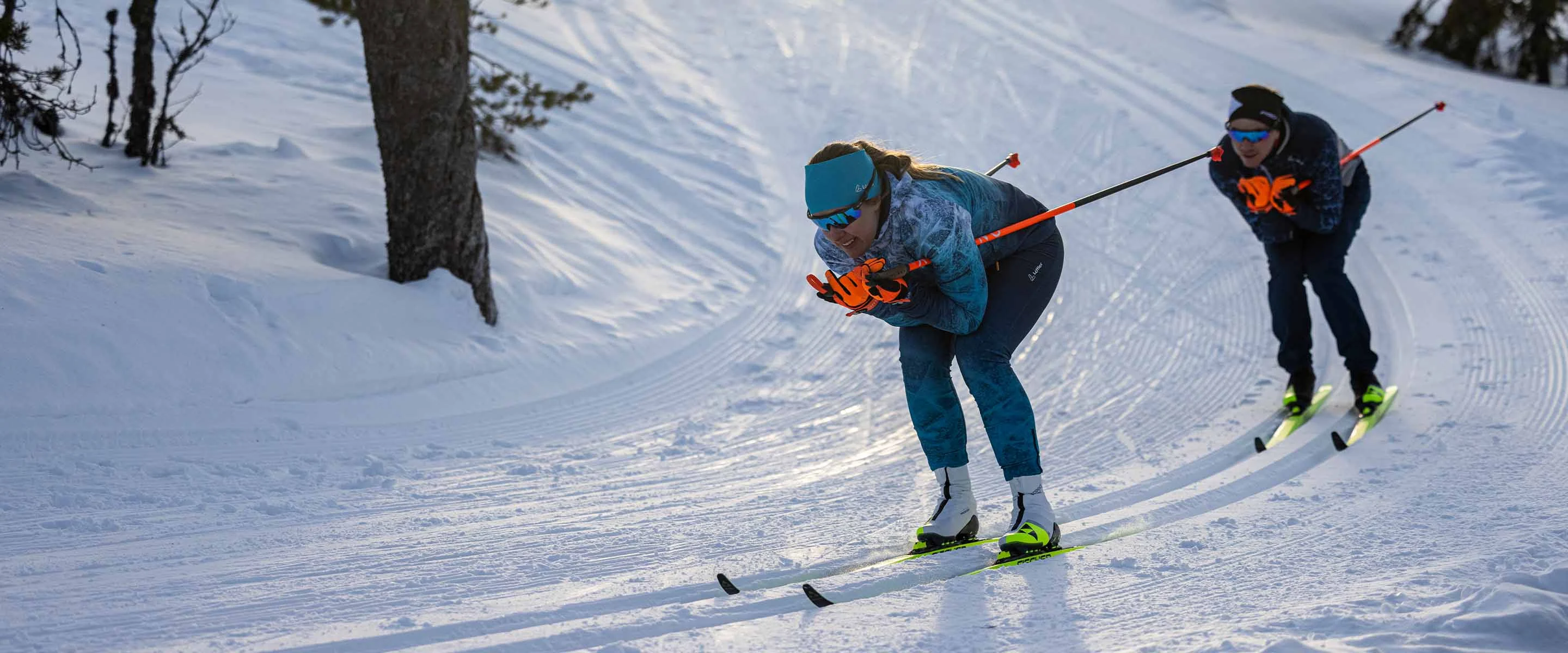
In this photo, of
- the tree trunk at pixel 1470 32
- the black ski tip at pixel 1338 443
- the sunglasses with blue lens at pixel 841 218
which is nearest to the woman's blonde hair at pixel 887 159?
the sunglasses with blue lens at pixel 841 218

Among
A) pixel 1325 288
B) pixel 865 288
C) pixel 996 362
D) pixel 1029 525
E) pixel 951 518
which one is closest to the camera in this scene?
pixel 865 288

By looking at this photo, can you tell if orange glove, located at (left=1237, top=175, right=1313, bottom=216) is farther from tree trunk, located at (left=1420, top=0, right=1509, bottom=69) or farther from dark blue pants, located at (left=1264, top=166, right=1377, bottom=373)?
tree trunk, located at (left=1420, top=0, right=1509, bottom=69)

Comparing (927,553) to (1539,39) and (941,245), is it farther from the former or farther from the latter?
(1539,39)

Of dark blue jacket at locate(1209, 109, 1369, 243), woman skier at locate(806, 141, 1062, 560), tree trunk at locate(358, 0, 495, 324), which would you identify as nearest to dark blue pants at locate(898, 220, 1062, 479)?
woman skier at locate(806, 141, 1062, 560)

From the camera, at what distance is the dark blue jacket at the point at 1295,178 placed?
511 cm

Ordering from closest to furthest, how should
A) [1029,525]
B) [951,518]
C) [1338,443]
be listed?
1. [1029,525]
2. [951,518]
3. [1338,443]

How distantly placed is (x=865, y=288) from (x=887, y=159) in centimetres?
38

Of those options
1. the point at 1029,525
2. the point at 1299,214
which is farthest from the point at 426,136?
the point at 1299,214

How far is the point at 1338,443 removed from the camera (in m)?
4.91

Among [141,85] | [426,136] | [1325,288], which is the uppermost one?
[1325,288]

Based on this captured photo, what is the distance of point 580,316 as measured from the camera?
6707 millimetres

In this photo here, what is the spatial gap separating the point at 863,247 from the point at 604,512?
5.01ft

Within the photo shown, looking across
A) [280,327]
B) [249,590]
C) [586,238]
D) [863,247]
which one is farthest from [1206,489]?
[586,238]

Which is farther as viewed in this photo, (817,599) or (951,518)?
(951,518)
